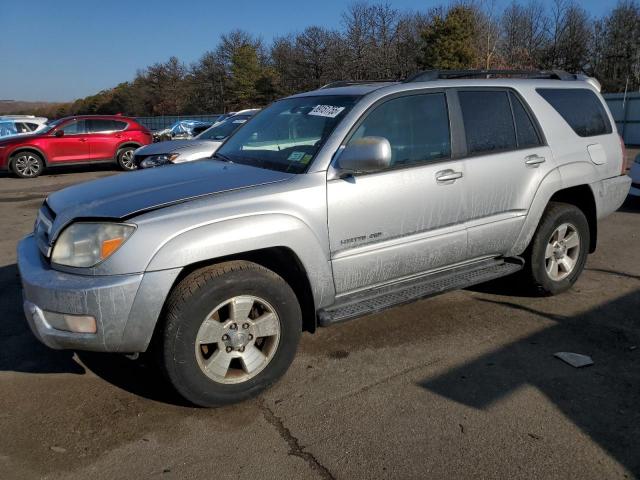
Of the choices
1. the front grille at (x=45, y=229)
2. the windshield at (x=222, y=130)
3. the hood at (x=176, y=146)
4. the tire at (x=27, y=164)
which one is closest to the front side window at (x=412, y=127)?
the front grille at (x=45, y=229)

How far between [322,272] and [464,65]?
3828cm

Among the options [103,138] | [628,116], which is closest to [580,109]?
[103,138]

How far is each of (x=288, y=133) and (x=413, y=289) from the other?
1.43 metres

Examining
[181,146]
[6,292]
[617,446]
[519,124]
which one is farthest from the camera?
[181,146]

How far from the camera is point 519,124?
14.5 feet

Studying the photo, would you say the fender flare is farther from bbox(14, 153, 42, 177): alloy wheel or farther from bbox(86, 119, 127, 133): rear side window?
bbox(86, 119, 127, 133): rear side window

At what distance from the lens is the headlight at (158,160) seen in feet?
30.0

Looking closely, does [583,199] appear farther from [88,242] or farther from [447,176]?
[88,242]

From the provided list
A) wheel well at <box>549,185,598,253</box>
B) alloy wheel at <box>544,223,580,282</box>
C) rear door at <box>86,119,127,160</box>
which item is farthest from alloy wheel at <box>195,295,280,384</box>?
rear door at <box>86,119,127,160</box>

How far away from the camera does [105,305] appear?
2775 millimetres

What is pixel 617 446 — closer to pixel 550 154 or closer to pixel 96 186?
pixel 550 154

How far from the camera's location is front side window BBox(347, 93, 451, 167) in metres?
3.71

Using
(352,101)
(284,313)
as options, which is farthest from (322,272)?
(352,101)

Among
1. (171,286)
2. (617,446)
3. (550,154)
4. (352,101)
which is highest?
(352,101)
